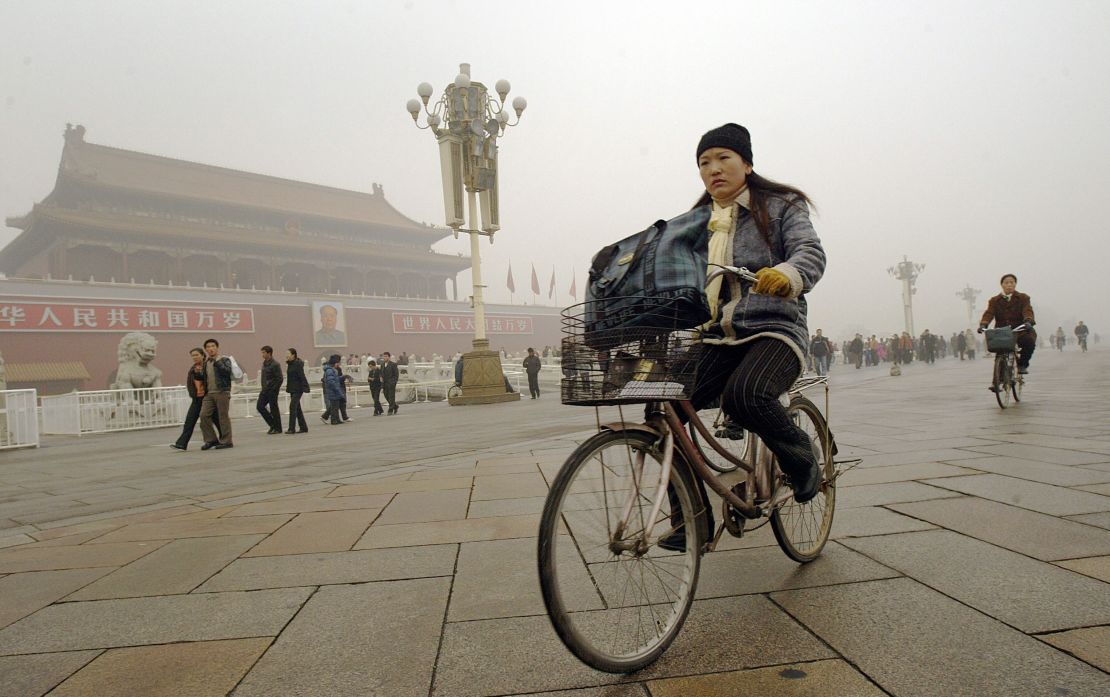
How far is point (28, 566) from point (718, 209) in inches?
119

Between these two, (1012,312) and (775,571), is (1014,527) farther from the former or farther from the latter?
(1012,312)

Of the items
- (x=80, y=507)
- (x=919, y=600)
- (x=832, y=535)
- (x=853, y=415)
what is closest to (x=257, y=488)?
(x=80, y=507)

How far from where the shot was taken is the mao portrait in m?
30.9

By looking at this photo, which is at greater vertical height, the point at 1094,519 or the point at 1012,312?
the point at 1012,312

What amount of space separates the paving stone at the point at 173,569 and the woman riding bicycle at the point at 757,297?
6.25 ft

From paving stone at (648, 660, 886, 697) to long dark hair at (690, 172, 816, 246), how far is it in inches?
44.4

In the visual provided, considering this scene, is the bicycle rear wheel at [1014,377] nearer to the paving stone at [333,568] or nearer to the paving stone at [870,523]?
the paving stone at [870,523]

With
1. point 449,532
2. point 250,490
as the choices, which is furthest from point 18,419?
point 449,532

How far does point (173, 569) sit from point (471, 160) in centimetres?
1310

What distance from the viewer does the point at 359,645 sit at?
1747mm

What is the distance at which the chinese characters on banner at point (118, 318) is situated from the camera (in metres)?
22.9

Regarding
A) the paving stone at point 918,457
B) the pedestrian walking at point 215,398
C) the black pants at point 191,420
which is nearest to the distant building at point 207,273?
the black pants at point 191,420

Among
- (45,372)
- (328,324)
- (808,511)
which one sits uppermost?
(328,324)

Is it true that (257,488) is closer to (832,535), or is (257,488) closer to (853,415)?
(832,535)
